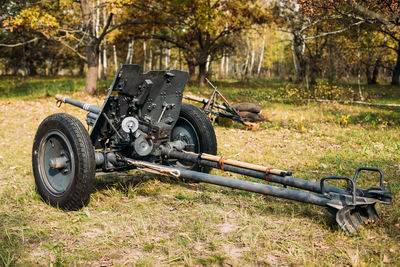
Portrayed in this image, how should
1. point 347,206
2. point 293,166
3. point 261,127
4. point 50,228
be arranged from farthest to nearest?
point 261,127, point 293,166, point 50,228, point 347,206

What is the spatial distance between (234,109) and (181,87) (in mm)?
5634

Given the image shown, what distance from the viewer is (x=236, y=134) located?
343 inches

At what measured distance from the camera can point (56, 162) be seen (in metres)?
3.62

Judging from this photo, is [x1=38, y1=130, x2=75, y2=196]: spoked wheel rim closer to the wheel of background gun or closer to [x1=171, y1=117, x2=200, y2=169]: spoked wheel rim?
the wheel of background gun

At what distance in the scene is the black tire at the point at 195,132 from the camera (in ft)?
15.1

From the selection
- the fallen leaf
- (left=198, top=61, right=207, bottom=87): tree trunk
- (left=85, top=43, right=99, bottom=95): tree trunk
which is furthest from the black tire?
(left=198, top=61, right=207, bottom=87): tree trunk

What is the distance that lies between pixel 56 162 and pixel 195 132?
1850mm

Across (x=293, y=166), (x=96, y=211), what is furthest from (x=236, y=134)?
(x=96, y=211)

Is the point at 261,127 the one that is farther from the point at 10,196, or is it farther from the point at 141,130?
the point at 10,196

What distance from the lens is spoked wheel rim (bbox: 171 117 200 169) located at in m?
4.72

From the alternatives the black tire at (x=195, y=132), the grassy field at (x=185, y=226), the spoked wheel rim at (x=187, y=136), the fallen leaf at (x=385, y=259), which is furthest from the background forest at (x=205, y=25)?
the fallen leaf at (x=385, y=259)

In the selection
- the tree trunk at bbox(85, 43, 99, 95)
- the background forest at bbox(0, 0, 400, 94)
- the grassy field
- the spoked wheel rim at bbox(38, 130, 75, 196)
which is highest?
the background forest at bbox(0, 0, 400, 94)

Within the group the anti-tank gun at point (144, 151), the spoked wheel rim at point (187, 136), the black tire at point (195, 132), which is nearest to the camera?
the anti-tank gun at point (144, 151)

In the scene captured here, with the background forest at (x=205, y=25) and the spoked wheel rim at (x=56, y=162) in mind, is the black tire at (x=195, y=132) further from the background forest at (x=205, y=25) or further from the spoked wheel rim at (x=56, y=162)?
the background forest at (x=205, y=25)
